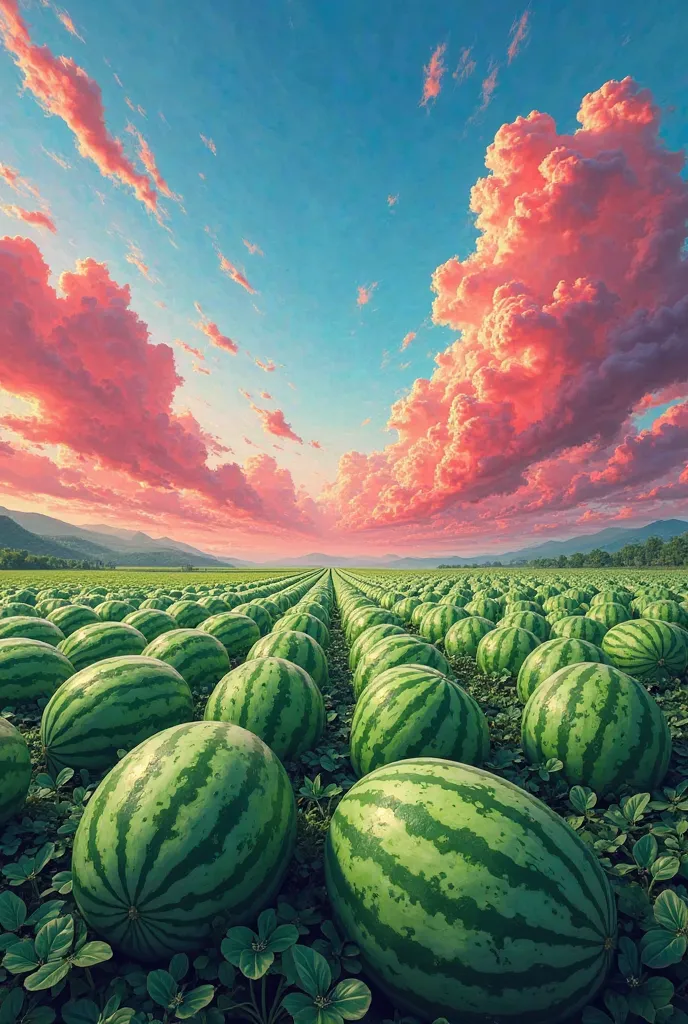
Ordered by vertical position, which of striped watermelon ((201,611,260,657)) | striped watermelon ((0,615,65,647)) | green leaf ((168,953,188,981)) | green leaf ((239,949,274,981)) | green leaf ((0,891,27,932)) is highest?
striped watermelon ((0,615,65,647))

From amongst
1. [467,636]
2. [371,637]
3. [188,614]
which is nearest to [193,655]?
[371,637]

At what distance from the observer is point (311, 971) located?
1761 mm

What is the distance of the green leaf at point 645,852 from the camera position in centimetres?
251

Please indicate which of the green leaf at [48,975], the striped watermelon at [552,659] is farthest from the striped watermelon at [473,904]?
the striped watermelon at [552,659]

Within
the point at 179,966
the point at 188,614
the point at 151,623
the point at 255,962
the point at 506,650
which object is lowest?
the point at 179,966

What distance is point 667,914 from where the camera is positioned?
2057 millimetres

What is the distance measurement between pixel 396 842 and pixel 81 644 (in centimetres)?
541

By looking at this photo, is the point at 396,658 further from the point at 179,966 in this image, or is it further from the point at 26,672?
the point at 26,672

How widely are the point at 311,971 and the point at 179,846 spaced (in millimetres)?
765

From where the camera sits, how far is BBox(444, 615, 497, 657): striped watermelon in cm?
802

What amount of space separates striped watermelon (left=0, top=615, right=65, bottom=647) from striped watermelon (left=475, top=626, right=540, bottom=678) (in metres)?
6.62

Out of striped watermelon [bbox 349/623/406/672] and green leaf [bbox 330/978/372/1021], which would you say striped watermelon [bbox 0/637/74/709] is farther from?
green leaf [bbox 330/978/372/1021]

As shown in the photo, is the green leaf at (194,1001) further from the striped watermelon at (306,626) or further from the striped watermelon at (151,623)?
the striped watermelon at (151,623)

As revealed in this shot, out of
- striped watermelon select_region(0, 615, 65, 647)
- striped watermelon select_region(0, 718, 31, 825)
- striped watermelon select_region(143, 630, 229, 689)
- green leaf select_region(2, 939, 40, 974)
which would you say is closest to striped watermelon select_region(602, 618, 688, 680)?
striped watermelon select_region(143, 630, 229, 689)
